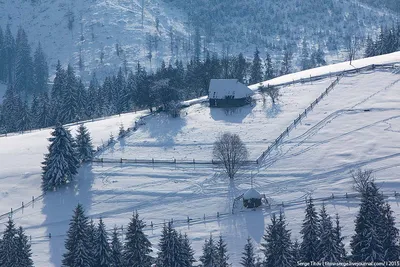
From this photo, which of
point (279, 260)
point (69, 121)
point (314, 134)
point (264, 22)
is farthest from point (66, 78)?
point (264, 22)

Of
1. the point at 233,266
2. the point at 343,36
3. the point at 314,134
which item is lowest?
the point at 233,266

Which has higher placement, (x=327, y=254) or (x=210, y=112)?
(x=210, y=112)

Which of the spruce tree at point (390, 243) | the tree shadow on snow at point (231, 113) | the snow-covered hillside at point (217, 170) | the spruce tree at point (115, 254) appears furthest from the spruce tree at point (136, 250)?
the tree shadow on snow at point (231, 113)

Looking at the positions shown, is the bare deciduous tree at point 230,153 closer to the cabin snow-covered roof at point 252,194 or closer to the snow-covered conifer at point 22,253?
the cabin snow-covered roof at point 252,194

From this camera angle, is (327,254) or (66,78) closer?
(327,254)

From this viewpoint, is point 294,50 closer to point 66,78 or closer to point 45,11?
point 45,11

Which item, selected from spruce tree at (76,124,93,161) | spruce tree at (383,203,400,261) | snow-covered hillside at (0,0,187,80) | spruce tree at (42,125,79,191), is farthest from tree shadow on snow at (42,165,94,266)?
snow-covered hillside at (0,0,187,80)

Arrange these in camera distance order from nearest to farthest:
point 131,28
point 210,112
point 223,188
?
point 223,188 < point 210,112 < point 131,28
